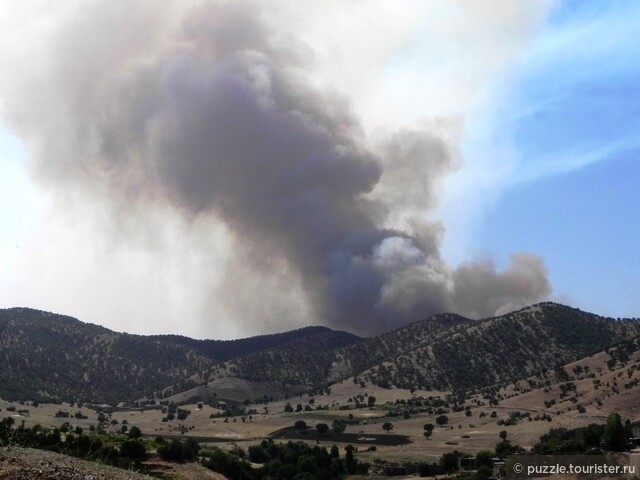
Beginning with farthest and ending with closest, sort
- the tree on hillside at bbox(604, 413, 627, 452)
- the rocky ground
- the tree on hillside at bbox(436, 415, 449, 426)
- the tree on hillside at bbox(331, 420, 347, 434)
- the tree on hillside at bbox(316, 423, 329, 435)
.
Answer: the tree on hillside at bbox(331, 420, 347, 434)
the tree on hillside at bbox(436, 415, 449, 426)
the tree on hillside at bbox(316, 423, 329, 435)
the tree on hillside at bbox(604, 413, 627, 452)
the rocky ground

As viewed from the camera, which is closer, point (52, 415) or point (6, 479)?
point (6, 479)

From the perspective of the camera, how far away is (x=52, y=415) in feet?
531

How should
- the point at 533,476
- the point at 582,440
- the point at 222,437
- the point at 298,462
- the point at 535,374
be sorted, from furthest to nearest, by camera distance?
the point at 535,374 → the point at 222,437 → the point at 298,462 → the point at 582,440 → the point at 533,476

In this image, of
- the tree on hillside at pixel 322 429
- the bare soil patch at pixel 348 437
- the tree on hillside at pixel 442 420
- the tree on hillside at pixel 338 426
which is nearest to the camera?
the bare soil patch at pixel 348 437

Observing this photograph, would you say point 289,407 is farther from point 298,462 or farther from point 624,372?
point 298,462

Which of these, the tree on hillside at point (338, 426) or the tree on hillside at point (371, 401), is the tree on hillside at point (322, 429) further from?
the tree on hillside at point (371, 401)

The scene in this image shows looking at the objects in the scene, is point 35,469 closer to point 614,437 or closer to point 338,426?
point 614,437

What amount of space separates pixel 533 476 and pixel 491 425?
79229 mm

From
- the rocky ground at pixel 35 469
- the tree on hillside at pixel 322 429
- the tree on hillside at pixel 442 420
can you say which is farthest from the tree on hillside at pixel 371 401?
the rocky ground at pixel 35 469

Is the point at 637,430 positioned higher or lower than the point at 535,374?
lower

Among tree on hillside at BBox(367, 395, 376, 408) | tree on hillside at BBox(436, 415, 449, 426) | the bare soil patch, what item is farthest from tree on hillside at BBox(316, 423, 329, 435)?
tree on hillside at BBox(367, 395, 376, 408)

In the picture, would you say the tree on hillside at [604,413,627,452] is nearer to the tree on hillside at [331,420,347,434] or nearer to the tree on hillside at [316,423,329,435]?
the tree on hillside at [316,423,329,435]

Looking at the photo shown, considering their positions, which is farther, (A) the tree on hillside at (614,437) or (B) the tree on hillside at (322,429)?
(B) the tree on hillside at (322,429)

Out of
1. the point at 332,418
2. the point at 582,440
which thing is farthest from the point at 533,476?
the point at 332,418
